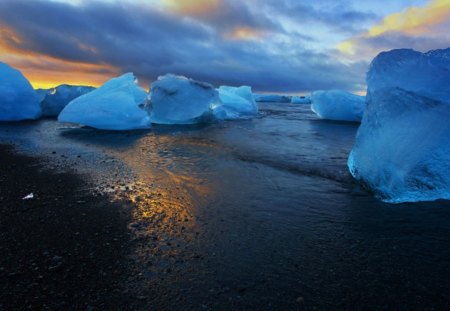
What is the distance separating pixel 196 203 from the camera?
4168mm

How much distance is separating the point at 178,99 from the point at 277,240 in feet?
44.6

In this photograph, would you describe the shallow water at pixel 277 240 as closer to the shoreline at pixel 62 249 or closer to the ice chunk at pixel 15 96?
the shoreline at pixel 62 249

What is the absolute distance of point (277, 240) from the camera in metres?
3.11

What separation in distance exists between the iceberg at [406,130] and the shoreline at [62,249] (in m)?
3.98

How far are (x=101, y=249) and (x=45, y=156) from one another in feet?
17.5

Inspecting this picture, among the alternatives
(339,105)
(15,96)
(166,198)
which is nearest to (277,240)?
(166,198)

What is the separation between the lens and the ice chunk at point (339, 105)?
1911 centimetres

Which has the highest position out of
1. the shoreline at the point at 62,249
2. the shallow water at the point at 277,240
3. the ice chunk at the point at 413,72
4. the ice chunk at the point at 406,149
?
the ice chunk at the point at 413,72

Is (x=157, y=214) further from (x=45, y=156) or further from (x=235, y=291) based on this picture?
(x=45, y=156)

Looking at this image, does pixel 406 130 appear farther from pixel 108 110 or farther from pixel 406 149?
pixel 108 110

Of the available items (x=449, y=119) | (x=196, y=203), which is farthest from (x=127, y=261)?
(x=449, y=119)

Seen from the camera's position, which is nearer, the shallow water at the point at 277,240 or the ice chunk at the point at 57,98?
the shallow water at the point at 277,240

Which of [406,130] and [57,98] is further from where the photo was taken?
[57,98]

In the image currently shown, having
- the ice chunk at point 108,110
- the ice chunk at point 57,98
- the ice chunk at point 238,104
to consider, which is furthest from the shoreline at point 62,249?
the ice chunk at point 238,104
